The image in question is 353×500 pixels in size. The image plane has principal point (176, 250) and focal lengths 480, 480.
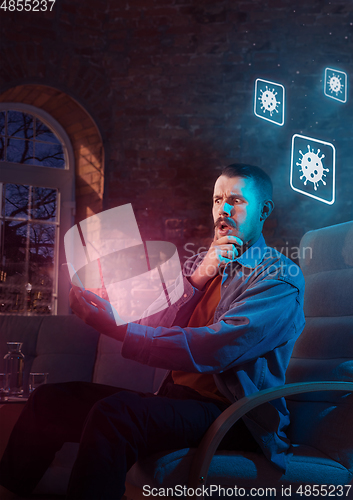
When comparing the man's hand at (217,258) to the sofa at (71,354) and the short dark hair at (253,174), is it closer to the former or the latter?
the short dark hair at (253,174)

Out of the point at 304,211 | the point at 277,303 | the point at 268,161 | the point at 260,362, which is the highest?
the point at 268,161

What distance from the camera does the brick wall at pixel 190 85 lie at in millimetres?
3801

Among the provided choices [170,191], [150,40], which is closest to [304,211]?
[170,191]

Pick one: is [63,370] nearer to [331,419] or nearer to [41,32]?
[331,419]

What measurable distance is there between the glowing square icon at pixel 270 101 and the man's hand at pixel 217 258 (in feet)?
8.44

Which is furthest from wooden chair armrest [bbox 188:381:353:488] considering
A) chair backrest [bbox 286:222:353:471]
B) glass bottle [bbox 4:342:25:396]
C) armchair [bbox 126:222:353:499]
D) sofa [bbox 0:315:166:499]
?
sofa [bbox 0:315:166:499]

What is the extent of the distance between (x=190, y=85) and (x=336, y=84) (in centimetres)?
117

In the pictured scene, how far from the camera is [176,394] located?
4.47 ft

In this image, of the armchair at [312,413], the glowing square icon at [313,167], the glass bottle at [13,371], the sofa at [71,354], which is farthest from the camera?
the glowing square icon at [313,167]

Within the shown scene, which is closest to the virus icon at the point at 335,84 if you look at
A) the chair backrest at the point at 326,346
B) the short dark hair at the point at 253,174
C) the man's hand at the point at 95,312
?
the chair backrest at the point at 326,346

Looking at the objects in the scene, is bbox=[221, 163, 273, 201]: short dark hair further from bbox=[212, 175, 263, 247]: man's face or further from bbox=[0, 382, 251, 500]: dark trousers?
bbox=[0, 382, 251, 500]: dark trousers

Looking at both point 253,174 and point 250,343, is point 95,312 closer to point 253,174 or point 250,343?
point 250,343

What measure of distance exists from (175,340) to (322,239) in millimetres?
797

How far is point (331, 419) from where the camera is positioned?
135cm
